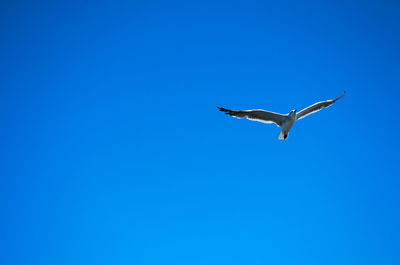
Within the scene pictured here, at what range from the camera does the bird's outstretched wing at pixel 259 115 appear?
1797cm

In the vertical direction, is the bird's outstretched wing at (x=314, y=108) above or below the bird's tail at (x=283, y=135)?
above

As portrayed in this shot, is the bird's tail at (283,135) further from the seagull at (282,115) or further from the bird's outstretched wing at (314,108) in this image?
the bird's outstretched wing at (314,108)

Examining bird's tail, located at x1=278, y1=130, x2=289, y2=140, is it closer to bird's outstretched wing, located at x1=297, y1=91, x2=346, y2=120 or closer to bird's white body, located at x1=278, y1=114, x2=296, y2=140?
bird's white body, located at x1=278, y1=114, x2=296, y2=140

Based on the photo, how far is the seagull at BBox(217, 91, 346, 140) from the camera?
18169 mm

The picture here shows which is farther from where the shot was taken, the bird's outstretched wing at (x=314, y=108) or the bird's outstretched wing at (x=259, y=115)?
the bird's outstretched wing at (x=314, y=108)

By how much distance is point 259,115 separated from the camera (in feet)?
61.3

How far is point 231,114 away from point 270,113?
2.47 meters

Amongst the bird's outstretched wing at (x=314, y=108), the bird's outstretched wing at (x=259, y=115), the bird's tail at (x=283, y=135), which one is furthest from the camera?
the bird's outstretched wing at (x=314, y=108)

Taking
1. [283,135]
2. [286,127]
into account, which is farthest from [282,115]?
[283,135]

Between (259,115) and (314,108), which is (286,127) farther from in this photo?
(314,108)

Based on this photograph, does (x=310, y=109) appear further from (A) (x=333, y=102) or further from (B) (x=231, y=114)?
(B) (x=231, y=114)

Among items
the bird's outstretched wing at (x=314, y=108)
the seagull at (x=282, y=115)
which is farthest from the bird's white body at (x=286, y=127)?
the bird's outstretched wing at (x=314, y=108)

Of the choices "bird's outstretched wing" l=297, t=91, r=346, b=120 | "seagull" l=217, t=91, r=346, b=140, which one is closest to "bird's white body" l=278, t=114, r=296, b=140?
"seagull" l=217, t=91, r=346, b=140

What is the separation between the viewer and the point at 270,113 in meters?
18.4
